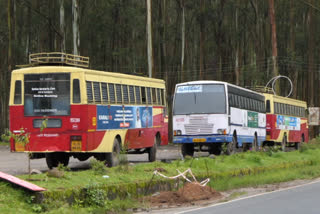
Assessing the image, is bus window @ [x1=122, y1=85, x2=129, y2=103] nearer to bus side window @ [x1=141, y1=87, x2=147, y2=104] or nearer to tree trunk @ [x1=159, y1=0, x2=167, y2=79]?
bus side window @ [x1=141, y1=87, x2=147, y2=104]

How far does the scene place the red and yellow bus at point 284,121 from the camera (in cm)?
4153

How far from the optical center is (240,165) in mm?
22500

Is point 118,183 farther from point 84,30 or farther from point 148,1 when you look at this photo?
point 84,30

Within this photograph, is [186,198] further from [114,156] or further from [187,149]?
[187,149]

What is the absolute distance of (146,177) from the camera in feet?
52.5

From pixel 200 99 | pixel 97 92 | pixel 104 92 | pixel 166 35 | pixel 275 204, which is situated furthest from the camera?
pixel 166 35

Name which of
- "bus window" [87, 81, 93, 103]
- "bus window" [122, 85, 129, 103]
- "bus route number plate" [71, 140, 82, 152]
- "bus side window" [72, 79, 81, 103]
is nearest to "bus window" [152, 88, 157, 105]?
"bus window" [122, 85, 129, 103]

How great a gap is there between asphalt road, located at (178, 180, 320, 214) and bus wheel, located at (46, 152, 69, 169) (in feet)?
23.6

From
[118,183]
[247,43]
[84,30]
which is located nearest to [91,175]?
[118,183]

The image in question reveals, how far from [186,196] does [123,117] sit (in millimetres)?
7151

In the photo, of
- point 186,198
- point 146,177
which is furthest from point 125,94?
point 186,198

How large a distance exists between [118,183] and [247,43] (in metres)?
64.0

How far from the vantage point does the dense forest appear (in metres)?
61.1

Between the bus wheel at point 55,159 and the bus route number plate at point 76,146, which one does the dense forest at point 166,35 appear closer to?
the bus wheel at point 55,159
